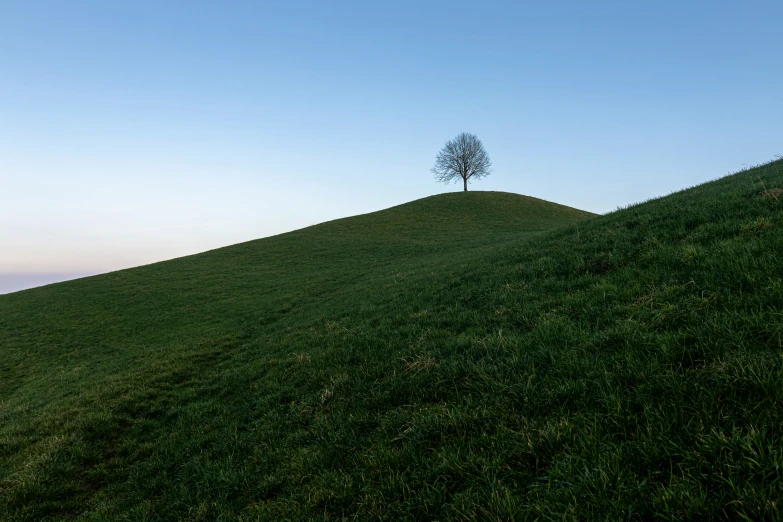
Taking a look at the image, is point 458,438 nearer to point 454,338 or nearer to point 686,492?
point 686,492

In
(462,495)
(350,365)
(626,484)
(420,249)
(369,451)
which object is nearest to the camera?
Answer: (626,484)

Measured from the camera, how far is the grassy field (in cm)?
332

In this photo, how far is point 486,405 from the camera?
5008mm

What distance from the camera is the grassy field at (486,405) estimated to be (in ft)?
10.9

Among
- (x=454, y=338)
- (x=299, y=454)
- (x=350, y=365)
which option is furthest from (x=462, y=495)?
(x=350, y=365)

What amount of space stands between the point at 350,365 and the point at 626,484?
6106 mm

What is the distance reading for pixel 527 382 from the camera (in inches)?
199

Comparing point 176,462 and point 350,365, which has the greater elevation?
point 350,365

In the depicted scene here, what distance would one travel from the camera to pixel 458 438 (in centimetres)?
452

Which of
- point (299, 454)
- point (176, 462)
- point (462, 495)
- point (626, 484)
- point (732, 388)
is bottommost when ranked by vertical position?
point (176, 462)

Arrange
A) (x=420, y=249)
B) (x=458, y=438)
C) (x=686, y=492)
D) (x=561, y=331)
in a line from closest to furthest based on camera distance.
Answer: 1. (x=686, y=492)
2. (x=458, y=438)
3. (x=561, y=331)
4. (x=420, y=249)

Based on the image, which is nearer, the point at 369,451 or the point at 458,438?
the point at 458,438

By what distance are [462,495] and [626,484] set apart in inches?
57.4

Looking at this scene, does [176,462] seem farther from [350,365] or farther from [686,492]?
[686,492]
